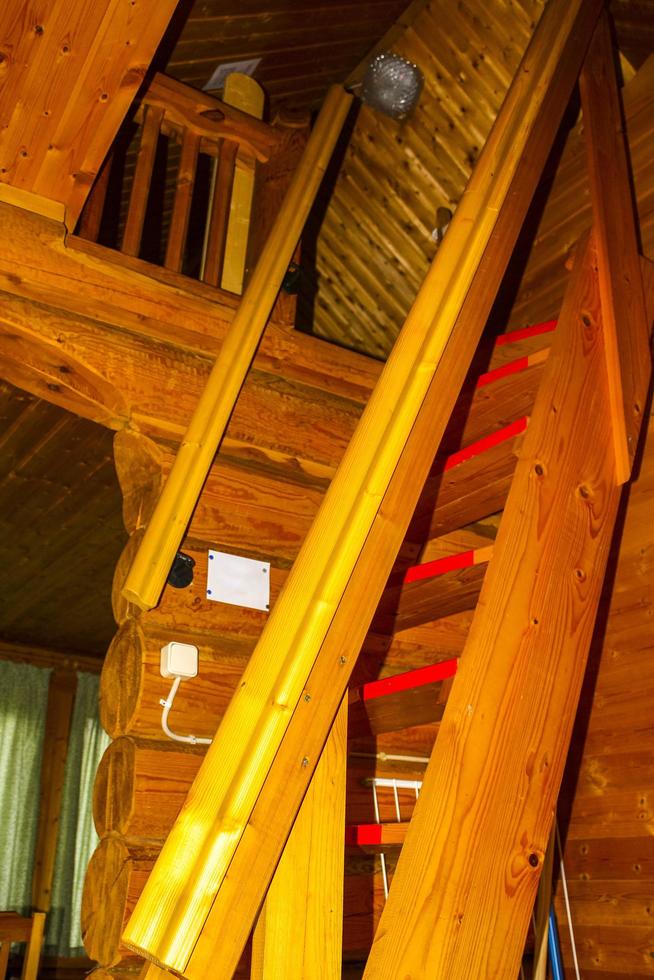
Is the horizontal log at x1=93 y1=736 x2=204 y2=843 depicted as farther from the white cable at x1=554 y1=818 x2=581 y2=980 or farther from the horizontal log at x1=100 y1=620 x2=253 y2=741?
the white cable at x1=554 y1=818 x2=581 y2=980

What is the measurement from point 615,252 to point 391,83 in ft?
6.21

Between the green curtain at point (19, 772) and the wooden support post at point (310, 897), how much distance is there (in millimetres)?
6662

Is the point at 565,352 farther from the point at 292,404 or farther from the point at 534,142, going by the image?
the point at 292,404

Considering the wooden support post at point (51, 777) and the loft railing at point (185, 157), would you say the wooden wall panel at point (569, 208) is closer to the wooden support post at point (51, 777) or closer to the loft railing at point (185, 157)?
the loft railing at point (185, 157)

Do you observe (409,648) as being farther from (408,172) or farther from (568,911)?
(408,172)

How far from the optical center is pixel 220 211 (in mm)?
3422

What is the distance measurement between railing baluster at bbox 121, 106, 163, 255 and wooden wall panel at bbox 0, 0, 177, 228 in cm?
23

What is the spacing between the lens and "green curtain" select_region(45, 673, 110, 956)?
721cm

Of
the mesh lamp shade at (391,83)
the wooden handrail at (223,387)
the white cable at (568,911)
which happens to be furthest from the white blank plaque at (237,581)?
the mesh lamp shade at (391,83)

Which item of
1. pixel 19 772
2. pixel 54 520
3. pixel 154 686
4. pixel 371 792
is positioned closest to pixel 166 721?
pixel 154 686

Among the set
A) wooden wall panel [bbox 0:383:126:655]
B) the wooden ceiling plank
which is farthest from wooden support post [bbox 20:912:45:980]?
the wooden ceiling plank

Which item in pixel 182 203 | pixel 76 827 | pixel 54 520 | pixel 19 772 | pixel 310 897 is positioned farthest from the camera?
pixel 76 827

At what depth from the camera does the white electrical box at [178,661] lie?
2.59 meters

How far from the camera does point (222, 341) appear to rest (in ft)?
10.2
